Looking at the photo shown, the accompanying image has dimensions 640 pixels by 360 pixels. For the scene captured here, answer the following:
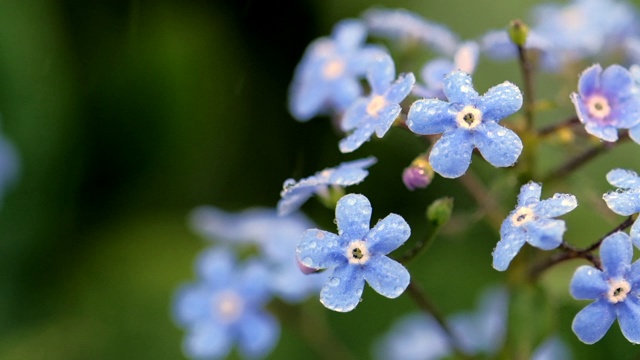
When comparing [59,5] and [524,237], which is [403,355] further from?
[59,5]

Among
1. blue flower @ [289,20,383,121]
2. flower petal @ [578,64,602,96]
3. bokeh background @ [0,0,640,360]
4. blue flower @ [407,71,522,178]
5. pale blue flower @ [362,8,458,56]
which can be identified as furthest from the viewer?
bokeh background @ [0,0,640,360]

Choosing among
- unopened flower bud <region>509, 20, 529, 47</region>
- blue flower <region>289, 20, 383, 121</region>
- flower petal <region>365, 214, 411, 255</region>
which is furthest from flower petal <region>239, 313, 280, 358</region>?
unopened flower bud <region>509, 20, 529, 47</region>

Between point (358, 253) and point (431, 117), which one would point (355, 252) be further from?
point (431, 117)

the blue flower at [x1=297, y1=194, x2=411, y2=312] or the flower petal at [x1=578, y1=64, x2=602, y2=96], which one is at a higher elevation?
the blue flower at [x1=297, y1=194, x2=411, y2=312]

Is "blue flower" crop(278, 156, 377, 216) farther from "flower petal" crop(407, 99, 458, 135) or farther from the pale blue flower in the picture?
the pale blue flower

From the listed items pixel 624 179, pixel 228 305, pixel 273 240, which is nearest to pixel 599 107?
pixel 624 179

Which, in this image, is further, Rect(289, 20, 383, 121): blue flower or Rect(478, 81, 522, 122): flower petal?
Rect(289, 20, 383, 121): blue flower

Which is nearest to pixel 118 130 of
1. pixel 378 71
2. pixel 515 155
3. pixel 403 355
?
pixel 403 355
